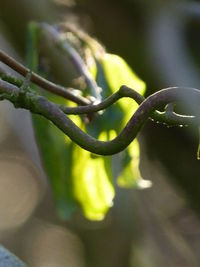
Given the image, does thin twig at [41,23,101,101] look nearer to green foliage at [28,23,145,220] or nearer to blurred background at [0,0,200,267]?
green foliage at [28,23,145,220]

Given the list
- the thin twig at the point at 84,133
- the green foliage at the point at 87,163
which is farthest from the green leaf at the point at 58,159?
the thin twig at the point at 84,133

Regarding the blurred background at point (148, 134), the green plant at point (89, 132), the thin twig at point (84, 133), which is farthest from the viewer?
the blurred background at point (148, 134)

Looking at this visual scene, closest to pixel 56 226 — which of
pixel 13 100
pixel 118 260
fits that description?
pixel 118 260

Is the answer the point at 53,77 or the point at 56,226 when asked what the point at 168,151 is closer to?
the point at 53,77

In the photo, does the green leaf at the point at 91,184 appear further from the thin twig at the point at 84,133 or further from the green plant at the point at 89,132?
the thin twig at the point at 84,133

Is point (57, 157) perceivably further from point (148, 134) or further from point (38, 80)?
point (148, 134)

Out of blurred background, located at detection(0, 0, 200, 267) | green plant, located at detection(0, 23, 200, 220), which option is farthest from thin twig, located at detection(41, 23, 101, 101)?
blurred background, located at detection(0, 0, 200, 267)

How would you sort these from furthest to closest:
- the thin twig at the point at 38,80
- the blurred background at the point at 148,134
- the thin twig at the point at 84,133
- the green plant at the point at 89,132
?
the blurred background at the point at 148,134
the green plant at the point at 89,132
the thin twig at the point at 38,80
the thin twig at the point at 84,133
